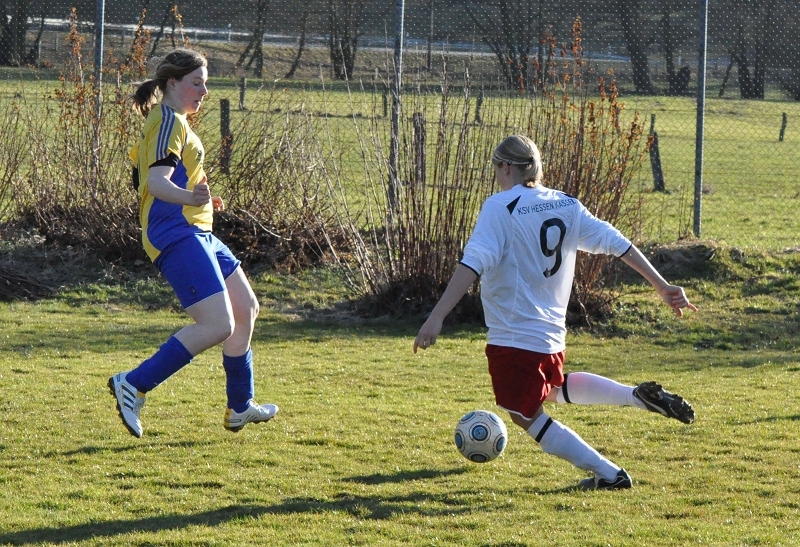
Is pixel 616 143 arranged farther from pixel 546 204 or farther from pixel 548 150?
pixel 546 204

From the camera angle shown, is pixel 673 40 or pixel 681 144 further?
pixel 681 144

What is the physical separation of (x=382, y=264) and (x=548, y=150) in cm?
179

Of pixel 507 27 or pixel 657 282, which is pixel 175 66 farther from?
pixel 507 27

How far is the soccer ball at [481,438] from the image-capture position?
4.76 metres

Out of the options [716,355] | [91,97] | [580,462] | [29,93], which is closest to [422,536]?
[580,462]

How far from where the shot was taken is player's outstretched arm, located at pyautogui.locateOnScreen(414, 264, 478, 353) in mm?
4188

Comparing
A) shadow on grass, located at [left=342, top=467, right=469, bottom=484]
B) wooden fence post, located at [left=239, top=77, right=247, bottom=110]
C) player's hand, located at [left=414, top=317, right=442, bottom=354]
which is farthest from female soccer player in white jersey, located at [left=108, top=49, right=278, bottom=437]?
wooden fence post, located at [left=239, top=77, right=247, bottom=110]

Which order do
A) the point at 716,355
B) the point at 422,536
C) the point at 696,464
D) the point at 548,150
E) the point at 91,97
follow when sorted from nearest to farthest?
1. the point at 422,536
2. the point at 696,464
3. the point at 716,355
4. the point at 548,150
5. the point at 91,97

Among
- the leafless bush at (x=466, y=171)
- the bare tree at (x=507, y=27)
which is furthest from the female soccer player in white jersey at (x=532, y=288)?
the bare tree at (x=507, y=27)

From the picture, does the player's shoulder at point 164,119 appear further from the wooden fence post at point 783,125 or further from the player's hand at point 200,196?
the wooden fence post at point 783,125

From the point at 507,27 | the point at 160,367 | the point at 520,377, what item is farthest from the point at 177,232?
the point at 507,27

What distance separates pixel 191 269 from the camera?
4875 mm

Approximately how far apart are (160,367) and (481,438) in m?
1.54

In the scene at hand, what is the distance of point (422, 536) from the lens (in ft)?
13.5
